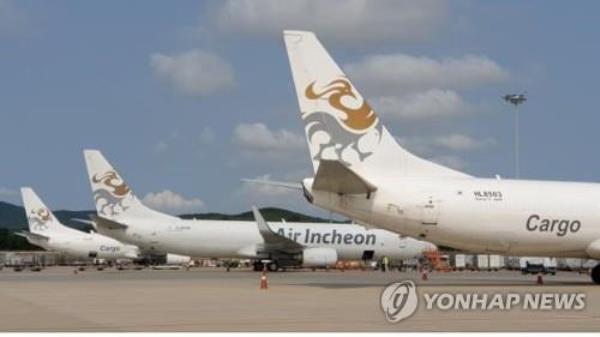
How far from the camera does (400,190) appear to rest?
2872 cm

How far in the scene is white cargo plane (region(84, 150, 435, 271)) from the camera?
204ft

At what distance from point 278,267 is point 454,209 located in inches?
1365

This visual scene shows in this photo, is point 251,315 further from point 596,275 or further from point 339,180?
point 596,275

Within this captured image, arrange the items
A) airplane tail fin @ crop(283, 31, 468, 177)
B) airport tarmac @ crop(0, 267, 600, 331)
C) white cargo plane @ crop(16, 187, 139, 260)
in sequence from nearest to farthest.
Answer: airport tarmac @ crop(0, 267, 600, 331), airplane tail fin @ crop(283, 31, 468, 177), white cargo plane @ crop(16, 187, 139, 260)

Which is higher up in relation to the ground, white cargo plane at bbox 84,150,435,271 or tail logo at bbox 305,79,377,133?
tail logo at bbox 305,79,377,133

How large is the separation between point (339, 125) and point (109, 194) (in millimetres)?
37528

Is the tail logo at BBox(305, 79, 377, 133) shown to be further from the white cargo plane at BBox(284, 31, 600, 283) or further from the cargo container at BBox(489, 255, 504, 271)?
the cargo container at BBox(489, 255, 504, 271)

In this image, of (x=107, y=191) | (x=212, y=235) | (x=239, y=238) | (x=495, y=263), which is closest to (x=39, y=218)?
(x=107, y=191)

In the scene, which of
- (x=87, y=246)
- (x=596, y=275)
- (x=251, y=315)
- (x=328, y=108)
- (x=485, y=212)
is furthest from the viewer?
(x=87, y=246)

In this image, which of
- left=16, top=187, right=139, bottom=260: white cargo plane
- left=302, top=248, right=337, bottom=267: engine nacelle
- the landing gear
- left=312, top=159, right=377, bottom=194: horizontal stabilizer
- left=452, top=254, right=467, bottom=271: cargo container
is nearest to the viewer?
left=312, top=159, right=377, bottom=194: horizontal stabilizer

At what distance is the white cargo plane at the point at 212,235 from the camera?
2451 inches

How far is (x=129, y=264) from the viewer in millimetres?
88000

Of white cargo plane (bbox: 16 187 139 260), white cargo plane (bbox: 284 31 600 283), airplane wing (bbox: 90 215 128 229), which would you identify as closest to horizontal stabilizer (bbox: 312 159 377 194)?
white cargo plane (bbox: 284 31 600 283)

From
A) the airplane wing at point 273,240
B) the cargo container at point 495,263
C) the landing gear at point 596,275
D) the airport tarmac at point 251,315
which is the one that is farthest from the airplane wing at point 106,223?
the landing gear at point 596,275
